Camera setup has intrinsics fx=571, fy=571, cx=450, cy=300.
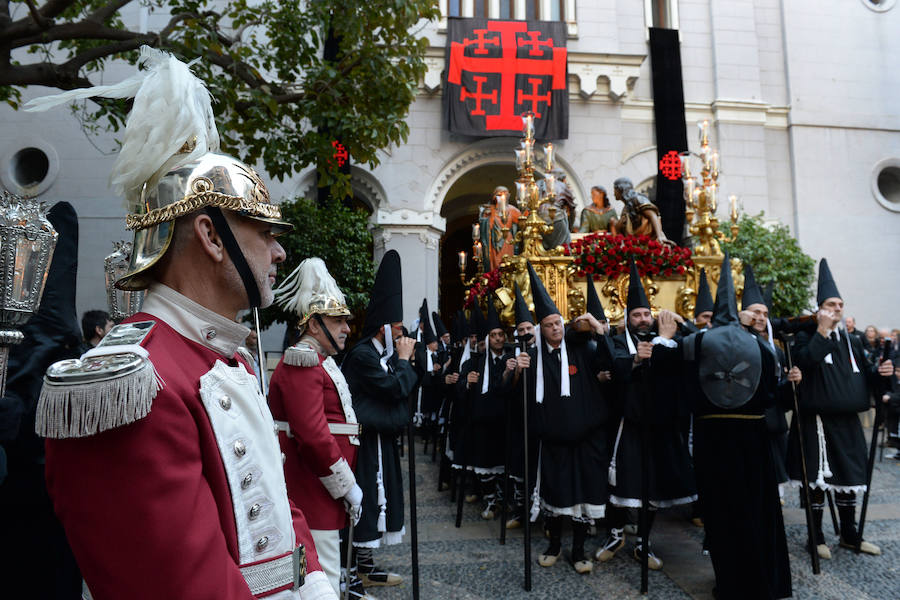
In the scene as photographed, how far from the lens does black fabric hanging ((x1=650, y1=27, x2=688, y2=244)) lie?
1596 centimetres

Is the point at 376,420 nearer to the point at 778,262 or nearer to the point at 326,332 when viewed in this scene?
the point at 326,332

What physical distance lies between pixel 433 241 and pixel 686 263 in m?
9.06

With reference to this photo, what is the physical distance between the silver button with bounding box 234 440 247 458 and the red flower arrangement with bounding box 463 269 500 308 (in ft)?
21.8

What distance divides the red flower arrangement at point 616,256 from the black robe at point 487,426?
1650 mm

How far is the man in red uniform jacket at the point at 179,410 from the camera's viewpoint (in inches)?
42.6

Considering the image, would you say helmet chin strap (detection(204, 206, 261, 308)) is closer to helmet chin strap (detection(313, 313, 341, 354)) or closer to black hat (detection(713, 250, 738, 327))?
helmet chin strap (detection(313, 313, 341, 354))

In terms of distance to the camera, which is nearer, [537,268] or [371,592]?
[371,592]

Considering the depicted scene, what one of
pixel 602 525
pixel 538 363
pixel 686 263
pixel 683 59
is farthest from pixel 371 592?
pixel 683 59

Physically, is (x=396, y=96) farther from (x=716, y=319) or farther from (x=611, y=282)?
(x=716, y=319)

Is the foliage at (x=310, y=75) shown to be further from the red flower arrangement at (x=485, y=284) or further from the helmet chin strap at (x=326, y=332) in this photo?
the helmet chin strap at (x=326, y=332)

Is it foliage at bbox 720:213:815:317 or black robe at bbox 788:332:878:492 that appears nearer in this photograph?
black robe at bbox 788:332:878:492

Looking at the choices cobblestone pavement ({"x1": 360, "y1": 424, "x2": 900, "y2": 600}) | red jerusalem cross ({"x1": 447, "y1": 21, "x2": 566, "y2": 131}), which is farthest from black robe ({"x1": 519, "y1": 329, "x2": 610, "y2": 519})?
red jerusalem cross ({"x1": 447, "y1": 21, "x2": 566, "y2": 131})

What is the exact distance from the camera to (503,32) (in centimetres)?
1583

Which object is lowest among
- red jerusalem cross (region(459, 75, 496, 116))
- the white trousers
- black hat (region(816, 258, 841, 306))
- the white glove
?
the white trousers
